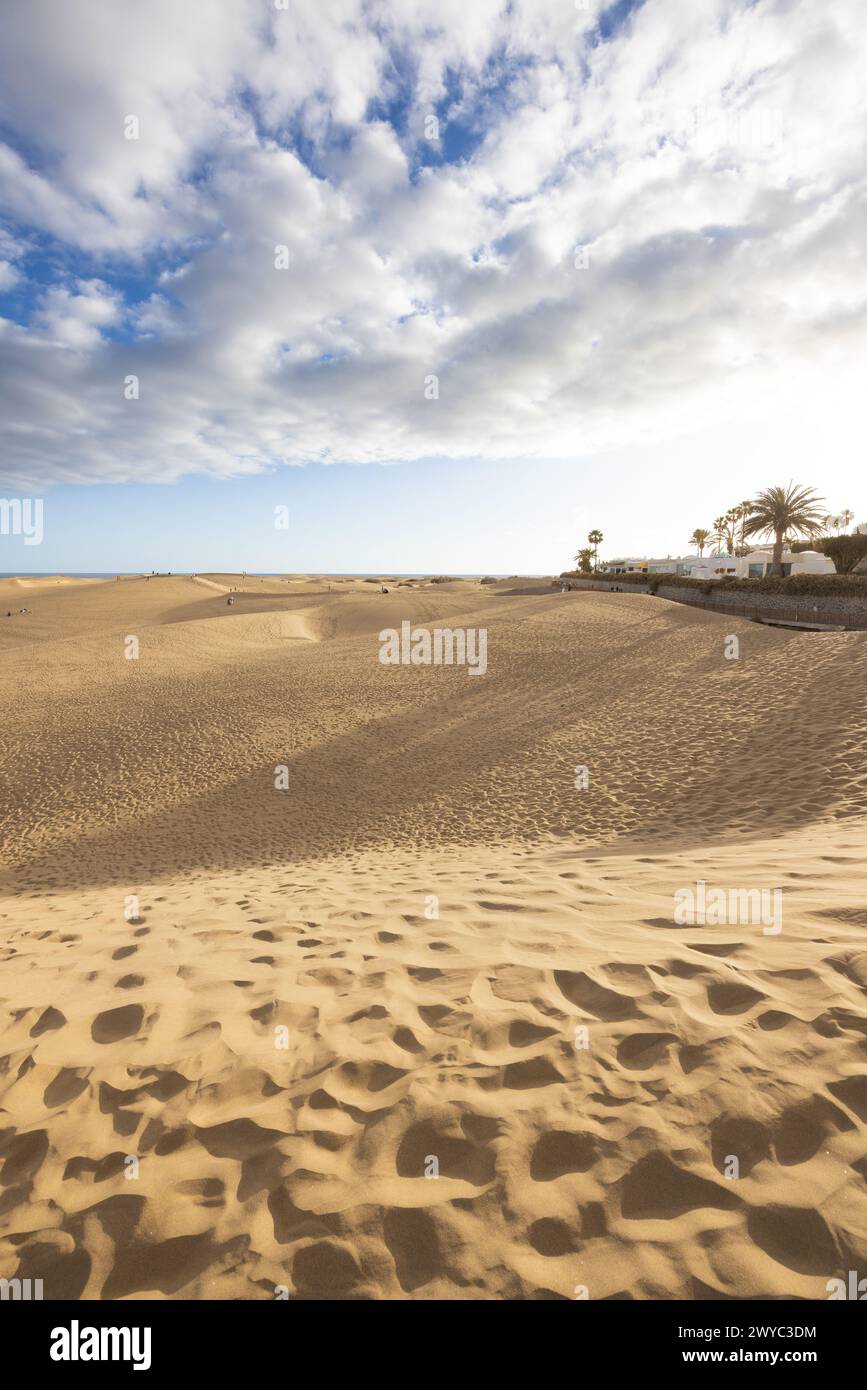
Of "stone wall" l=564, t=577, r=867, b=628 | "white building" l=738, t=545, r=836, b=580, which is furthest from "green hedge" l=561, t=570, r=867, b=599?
"white building" l=738, t=545, r=836, b=580

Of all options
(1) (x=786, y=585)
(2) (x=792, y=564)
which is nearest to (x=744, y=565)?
(2) (x=792, y=564)

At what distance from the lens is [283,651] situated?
1150 inches

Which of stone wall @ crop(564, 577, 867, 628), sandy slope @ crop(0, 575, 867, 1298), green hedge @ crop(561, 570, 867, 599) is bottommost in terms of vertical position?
sandy slope @ crop(0, 575, 867, 1298)

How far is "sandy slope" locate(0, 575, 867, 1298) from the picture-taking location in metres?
2.37

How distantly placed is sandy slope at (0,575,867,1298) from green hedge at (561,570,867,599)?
25.2 meters

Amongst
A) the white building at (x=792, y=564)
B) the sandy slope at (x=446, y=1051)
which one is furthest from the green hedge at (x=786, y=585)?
the sandy slope at (x=446, y=1051)

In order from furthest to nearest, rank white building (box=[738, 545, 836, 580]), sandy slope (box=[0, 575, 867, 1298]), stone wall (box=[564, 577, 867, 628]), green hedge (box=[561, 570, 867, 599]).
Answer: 1. white building (box=[738, 545, 836, 580])
2. green hedge (box=[561, 570, 867, 599])
3. stone wall (box=[564, 577, 867, 628])
4. sandy slope (box=[0, 575, 867, 1298])

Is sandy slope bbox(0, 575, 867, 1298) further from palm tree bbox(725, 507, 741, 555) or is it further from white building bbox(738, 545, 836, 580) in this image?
palm tree bbox(725, 507, 741, 555)

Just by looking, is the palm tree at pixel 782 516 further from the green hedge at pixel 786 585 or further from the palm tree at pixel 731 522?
the palm tree at pixel 731 522

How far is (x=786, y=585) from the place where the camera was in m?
34.0

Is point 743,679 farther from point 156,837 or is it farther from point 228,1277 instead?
point 228,1277

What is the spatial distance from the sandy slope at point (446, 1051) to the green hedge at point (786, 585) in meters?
25.2

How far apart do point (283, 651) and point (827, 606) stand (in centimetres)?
2929
